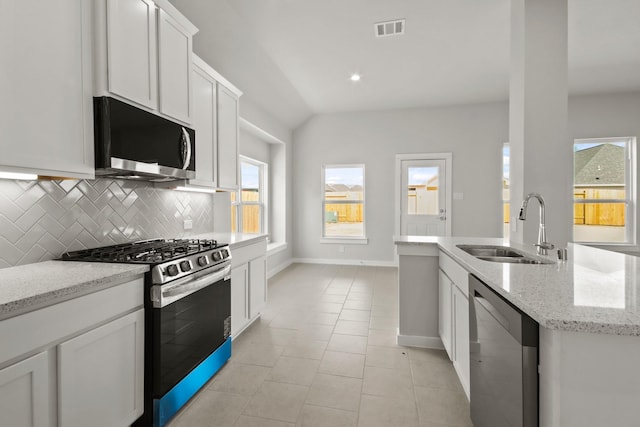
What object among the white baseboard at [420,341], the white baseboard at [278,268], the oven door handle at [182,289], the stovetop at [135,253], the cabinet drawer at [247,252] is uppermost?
the stovetop at [135,253]

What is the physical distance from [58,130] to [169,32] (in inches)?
42.8

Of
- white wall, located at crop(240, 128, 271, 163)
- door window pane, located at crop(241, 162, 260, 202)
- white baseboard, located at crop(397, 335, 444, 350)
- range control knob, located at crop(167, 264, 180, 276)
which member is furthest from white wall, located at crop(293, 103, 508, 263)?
range control knob, located at crop(167, 264, 180, 276)

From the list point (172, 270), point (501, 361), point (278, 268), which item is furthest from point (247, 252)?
point (278, 268)

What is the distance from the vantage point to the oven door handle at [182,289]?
1.62m

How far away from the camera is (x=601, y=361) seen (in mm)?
848

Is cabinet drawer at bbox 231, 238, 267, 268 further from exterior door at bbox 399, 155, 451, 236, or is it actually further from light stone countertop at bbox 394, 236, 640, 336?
exterior door at bbox 399, 155, 451, 236

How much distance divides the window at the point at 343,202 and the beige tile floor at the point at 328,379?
106 inches

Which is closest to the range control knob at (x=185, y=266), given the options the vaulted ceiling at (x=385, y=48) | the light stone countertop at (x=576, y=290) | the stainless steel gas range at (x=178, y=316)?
the stainless steel gas range at (x=178, y=316)

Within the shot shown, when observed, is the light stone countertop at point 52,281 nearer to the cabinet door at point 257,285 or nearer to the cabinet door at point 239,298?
the cabinet door at point 239,298

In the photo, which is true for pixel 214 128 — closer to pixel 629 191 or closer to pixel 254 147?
pixel 254 147

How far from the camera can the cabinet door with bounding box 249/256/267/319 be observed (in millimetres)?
2909

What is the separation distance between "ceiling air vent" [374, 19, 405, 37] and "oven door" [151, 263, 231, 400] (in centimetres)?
277

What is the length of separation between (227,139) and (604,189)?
19.8 ft

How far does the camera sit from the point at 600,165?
16.7ft
